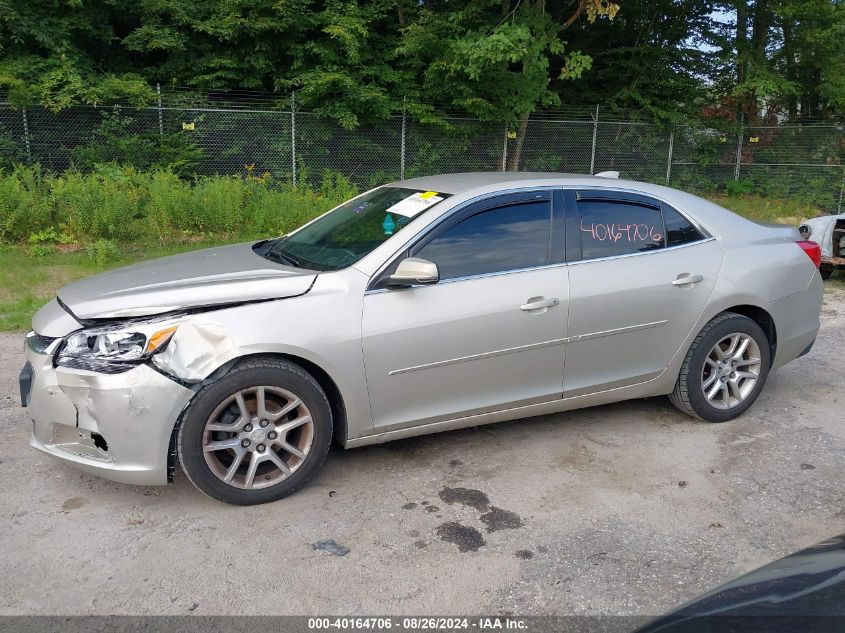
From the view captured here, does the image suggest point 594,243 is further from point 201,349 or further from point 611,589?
point 201,349

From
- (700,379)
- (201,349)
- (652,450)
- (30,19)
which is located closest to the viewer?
(201,349)

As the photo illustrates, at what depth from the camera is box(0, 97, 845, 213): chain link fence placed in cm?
1296

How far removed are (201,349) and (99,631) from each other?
50.7 inches

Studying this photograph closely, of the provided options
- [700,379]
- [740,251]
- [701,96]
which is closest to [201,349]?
[700,379]

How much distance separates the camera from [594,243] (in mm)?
4438

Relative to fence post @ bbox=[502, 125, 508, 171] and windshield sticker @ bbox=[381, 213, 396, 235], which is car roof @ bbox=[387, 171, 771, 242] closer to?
windshield sticker @ bbox=[381, 213, 396, 235]

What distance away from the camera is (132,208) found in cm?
1072

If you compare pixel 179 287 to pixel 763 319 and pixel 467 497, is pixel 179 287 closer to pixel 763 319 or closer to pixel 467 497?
pixel 467 497

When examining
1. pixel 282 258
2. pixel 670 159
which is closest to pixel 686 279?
pixel 282 258

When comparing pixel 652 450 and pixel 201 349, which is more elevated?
pixel 201 349

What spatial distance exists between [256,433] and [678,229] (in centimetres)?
302

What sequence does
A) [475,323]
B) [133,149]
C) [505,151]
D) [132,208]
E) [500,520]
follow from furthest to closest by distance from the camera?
[505,151] < [133,149] < [132,208] < [475,323] < [500,520]

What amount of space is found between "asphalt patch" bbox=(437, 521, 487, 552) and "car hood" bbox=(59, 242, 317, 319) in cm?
140

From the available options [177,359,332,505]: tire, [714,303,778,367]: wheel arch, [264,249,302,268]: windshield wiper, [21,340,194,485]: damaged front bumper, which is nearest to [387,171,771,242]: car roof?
[714,303,778,367]: wheel arch
